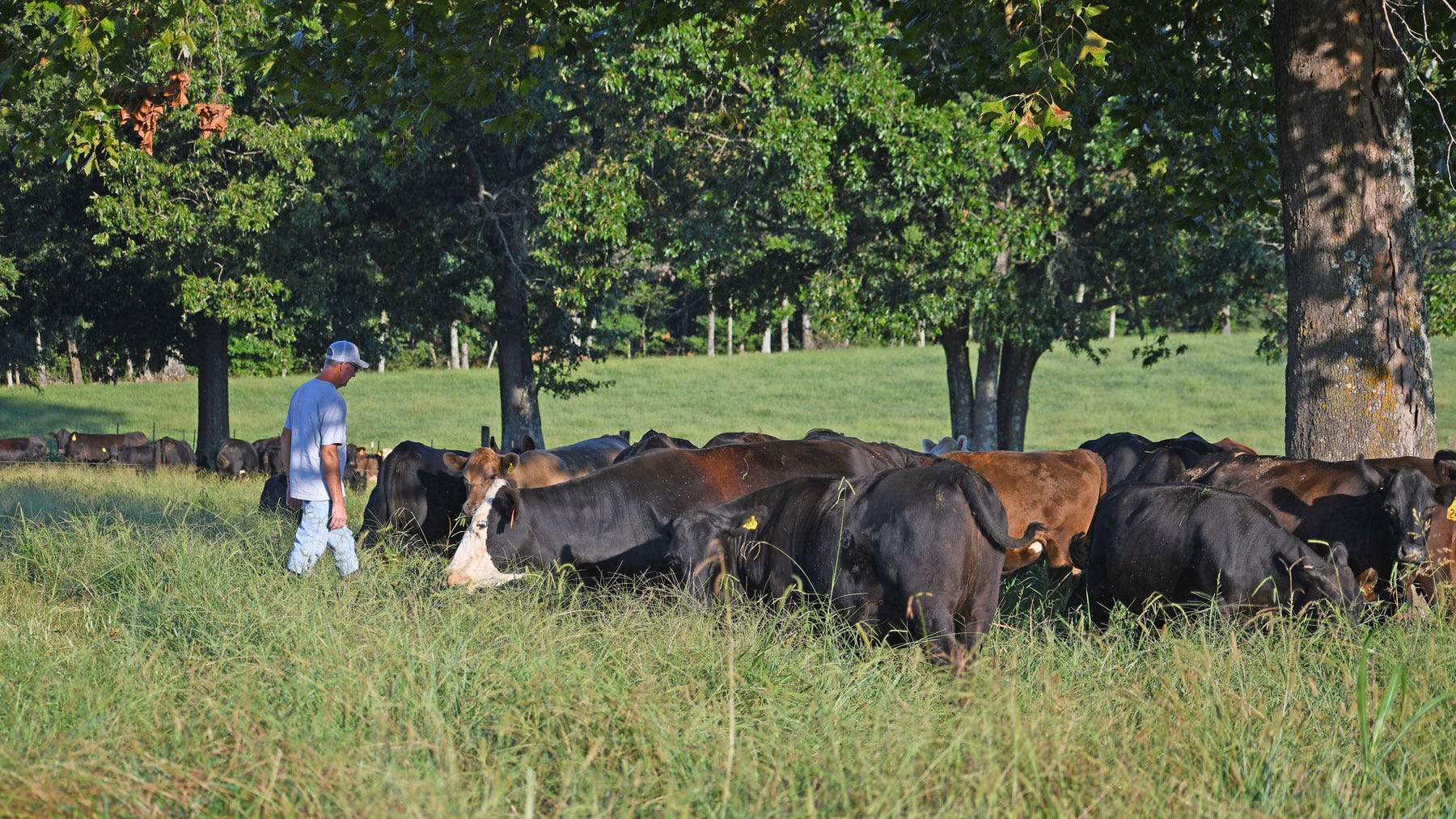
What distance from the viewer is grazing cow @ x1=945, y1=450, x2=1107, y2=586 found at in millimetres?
9008

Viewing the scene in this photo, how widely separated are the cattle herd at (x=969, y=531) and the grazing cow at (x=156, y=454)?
1570 cm

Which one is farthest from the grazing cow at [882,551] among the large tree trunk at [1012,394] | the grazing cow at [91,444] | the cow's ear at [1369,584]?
the grazing cow at [91,444]

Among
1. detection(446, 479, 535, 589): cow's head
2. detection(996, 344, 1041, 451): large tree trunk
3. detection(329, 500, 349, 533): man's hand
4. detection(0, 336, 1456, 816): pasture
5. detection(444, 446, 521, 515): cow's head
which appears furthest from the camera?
detection(996, 344, 1041, 451): large tree trunk

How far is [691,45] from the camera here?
54.7 ft

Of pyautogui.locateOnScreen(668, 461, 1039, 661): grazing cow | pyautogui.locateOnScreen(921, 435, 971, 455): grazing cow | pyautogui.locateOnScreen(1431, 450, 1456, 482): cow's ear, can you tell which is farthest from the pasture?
pyautogui.locateOnScreen(921, 435, 971, 455): grazing cow

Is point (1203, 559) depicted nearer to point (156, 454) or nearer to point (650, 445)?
point (650, 445)

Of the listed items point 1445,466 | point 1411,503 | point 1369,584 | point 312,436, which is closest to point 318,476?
point 312,436

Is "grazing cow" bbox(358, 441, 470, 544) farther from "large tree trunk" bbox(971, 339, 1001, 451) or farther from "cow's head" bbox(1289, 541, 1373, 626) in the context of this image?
"large tree trunk" bbox(971, 339, 1001, 451)

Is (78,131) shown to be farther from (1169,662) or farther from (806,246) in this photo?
(806,246)

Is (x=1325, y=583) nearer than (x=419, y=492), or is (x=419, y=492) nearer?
(x=1325, y=583)

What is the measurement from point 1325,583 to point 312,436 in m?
5.69

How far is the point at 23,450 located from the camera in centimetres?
2497

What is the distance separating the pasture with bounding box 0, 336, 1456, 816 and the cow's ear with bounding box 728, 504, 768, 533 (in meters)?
0.56

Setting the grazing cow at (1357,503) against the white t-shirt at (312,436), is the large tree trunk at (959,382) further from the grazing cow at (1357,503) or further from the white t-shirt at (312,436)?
the white t-shirt at (312,436)
